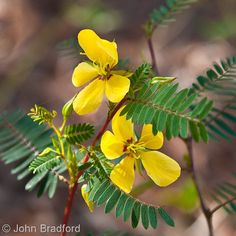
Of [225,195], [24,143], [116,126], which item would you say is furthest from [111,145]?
[225,195]

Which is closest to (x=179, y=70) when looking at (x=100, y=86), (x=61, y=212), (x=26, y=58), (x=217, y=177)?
(x=217, y=177)

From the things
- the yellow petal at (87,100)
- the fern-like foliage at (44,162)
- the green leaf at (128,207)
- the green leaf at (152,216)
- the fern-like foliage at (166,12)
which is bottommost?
the green leaf at (152,216)

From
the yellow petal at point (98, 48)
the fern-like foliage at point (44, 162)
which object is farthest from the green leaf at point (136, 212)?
the yellow petal at point (98, 48)

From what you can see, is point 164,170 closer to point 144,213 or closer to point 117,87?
point 144,213

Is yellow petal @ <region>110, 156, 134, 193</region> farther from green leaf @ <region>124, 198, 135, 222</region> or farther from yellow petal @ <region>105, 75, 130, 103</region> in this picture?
yellow petal @ <region>105, 75, 130, 103</region>

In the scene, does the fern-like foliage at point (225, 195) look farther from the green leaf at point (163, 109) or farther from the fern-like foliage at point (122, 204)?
the green leaf at point (163, 109)

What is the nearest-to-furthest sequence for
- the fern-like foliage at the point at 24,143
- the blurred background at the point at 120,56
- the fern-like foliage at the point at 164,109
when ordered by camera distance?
the fern-like foliage at the point at 164,109 < the fern-like foliage at the point at 24,143 < the blurred background at the point at 120,56

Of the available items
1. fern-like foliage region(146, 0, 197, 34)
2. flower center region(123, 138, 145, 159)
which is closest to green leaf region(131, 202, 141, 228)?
flower center region(123, 138, 145, 159)
